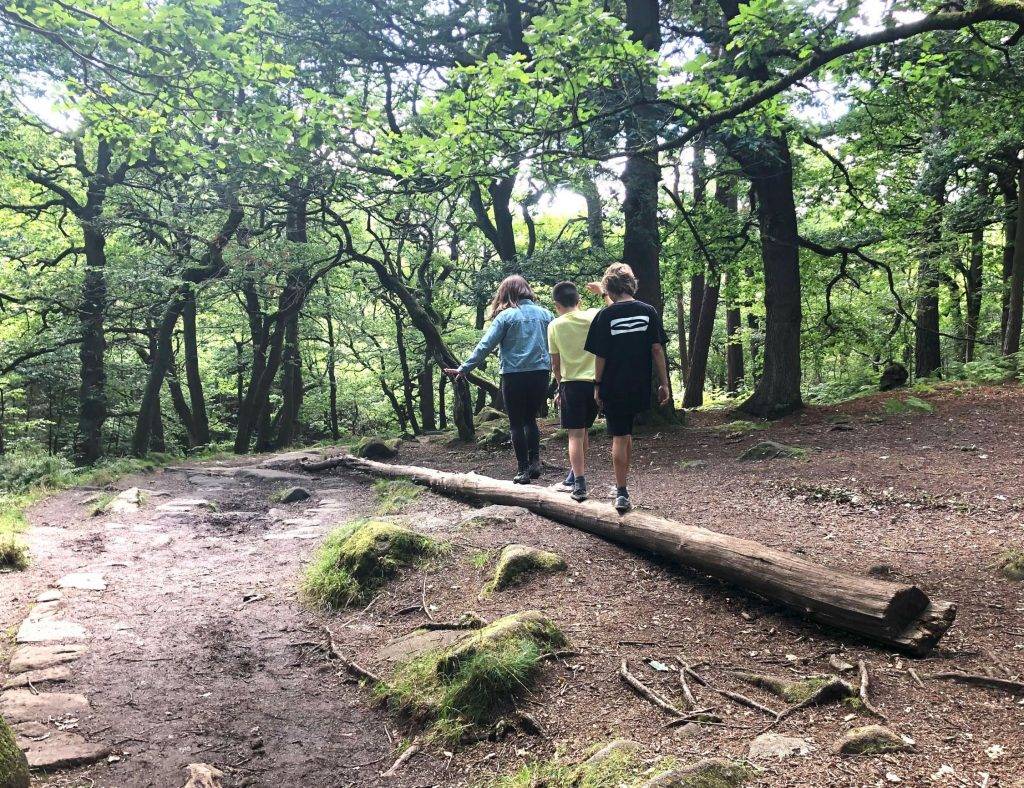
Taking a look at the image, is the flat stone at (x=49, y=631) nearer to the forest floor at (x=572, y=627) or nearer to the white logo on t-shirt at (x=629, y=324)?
the forest floor at (x=572, y=627)

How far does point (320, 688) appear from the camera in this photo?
12.8 feet

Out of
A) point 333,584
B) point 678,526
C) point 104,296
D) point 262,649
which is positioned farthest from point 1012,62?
point 104,296

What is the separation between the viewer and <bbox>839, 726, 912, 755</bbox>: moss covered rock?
98.0 inches

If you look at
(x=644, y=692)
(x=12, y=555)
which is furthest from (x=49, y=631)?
(x=644, y=692)

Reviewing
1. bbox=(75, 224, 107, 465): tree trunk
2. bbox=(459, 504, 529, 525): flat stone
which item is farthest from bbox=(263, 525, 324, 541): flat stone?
bbox=(75, 224, 107, 465): tree trunk

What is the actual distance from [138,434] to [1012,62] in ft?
61.1

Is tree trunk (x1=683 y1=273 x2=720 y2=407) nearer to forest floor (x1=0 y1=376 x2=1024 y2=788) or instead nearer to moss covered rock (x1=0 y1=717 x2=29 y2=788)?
forest floor (x1=0 y1=376 x2=1024 y2=788)

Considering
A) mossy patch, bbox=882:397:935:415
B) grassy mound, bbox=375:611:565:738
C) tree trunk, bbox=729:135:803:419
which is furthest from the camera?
tree trunk, bbox=729:135:803:419

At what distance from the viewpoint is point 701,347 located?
17.7 metres

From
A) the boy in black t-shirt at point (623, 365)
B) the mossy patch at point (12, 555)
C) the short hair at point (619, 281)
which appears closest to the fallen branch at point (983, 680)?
the boy in black t-shirt at point (623, 365)

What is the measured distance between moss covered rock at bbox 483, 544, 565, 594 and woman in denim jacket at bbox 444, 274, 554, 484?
7.63 ft

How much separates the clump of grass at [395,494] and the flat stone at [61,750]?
14.6 feet

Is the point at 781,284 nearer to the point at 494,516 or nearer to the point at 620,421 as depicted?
the point at 620,421

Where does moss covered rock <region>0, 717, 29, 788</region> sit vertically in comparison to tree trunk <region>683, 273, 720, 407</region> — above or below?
below
